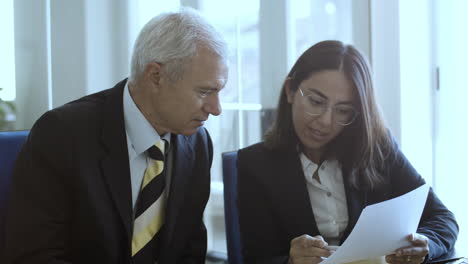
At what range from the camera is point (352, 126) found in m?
1.65

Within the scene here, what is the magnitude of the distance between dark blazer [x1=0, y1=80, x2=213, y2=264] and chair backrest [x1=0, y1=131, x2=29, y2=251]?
76mm

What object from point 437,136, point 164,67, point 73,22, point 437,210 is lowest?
point 437,210

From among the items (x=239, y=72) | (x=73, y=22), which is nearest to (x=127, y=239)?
(x=73, y=22)

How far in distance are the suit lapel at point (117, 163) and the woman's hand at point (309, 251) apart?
425 mm

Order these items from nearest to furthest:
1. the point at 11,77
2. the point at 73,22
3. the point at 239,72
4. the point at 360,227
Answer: the point at 360,227, the point at 11,77, the point at 73,22, the point at 239,72

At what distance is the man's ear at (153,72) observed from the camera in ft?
3.98

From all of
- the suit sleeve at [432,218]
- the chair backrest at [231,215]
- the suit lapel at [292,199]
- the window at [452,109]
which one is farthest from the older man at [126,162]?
the window at [452,109]

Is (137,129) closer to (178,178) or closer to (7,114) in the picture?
(178,178)

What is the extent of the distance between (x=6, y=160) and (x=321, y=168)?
3.05 ft

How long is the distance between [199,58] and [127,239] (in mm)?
474

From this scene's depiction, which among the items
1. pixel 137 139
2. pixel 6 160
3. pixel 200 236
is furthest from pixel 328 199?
pixel 6 160

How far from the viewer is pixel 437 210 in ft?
5.20

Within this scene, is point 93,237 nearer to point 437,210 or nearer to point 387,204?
point 387,204

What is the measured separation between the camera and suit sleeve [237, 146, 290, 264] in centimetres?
147
